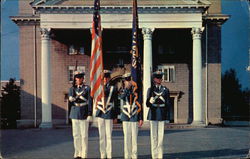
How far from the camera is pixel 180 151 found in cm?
1161

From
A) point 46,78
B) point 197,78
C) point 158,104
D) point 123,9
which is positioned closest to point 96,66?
point 158,104

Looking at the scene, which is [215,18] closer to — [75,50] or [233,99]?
[75,50]

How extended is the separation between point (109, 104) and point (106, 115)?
11.4 inches

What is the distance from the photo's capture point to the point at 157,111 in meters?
9.48

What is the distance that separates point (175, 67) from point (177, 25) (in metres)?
5.05

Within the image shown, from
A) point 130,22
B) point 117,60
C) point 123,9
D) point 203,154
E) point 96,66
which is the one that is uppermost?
point 123,9

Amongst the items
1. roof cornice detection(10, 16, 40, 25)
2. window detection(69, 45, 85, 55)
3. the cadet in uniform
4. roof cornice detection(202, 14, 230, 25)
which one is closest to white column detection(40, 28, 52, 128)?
roof cornice detection(10, 16, 40, 25)

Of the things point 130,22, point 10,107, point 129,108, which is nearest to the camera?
point 129,108

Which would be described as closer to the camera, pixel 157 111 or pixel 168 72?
pixel 157 111

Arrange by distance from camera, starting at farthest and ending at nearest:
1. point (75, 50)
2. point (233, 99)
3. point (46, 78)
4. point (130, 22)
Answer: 1. point (233, 99)
2. point (75, 50)
3. point (130, 22)
4. point (46, 78)

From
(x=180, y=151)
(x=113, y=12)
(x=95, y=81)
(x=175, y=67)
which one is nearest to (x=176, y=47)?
(x=175, y=67)

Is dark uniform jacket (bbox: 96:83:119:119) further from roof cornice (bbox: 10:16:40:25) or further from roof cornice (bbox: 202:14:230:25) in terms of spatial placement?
roof cornice (bbox: 10:16:40:25)

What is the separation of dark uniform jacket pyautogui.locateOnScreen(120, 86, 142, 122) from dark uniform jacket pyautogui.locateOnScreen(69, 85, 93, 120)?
0.79m

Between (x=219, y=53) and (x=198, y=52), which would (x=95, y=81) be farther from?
(x=219, y=53)
